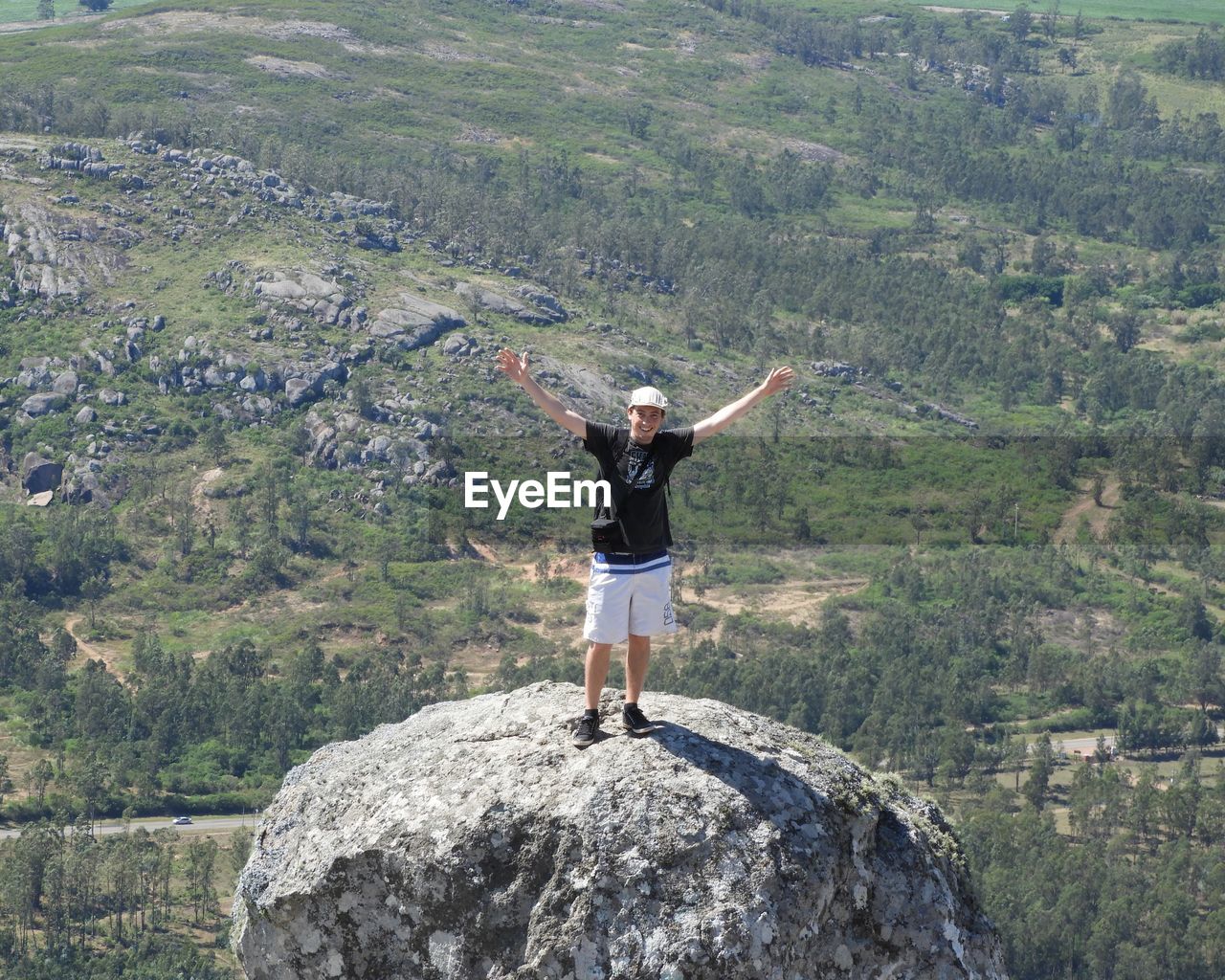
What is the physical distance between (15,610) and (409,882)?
92590mm

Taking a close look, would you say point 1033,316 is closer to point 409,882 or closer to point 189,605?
point 189,605

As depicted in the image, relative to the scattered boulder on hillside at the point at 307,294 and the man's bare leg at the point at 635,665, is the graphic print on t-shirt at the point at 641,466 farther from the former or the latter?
the scattered boulder on hillside at the point at 307,294

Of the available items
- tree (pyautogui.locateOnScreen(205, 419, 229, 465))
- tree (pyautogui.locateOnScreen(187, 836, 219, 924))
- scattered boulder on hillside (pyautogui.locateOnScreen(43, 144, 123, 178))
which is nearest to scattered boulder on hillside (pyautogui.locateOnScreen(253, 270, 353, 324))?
tree (pyautogui.locateOnScreen(205, 419, 229, 465))

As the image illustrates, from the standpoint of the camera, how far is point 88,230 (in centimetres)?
14200

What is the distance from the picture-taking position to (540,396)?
1700 cm

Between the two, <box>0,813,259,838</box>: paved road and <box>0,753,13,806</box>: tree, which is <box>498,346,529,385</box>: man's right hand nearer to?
<box>0,813,259,838</box>: paved road

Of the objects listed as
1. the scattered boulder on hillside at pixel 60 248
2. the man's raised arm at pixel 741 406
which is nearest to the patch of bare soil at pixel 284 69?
the scattered boulder on hillside at pixel 60 248

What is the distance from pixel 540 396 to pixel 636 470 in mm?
1279

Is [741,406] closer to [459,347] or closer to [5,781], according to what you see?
[5,781]

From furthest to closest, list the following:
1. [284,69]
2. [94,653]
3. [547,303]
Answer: [284,69]
[547,303]
[94,653]

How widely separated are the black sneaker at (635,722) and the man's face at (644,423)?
7.65 ft

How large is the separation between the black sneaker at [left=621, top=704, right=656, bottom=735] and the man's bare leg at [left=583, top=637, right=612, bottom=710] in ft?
0.94

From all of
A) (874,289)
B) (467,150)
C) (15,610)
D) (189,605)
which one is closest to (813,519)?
(189,605)

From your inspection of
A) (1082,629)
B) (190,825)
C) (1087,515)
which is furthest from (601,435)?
(1087,515)
